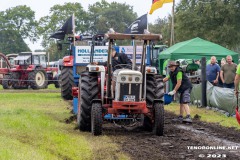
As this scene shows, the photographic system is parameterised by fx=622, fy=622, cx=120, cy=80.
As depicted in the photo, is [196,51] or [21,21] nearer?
[196,51]

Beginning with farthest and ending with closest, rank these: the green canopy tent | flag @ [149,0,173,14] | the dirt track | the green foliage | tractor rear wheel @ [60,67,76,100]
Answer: flag @ [149,0,173,14] < the green canopy tent < tractor rear wheel @ [60,67,76,100] < the green foliage < the dirt track

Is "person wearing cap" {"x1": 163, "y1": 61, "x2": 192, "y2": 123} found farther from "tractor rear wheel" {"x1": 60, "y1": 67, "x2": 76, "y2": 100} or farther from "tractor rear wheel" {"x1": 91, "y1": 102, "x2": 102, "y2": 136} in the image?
"tractor rear wheel" {"x1": 60, "y1": 67, "x2": 76, "y2": 100}

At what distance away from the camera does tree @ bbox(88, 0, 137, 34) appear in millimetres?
102312

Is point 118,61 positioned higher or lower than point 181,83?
Answer: higher

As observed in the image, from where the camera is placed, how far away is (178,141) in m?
11.6

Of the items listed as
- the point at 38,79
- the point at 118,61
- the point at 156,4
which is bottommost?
the point at 38,79

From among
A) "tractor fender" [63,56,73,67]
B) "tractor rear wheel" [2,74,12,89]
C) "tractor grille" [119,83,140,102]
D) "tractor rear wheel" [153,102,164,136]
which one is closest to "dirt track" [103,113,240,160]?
"tractor rear wheel" [153,102,164,136]

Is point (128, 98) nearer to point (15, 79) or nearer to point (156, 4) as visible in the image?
point (156, 4)

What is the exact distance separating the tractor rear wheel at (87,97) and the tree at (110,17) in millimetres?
88345

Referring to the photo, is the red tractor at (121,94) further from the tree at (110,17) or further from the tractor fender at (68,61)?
the tree at (110,17)

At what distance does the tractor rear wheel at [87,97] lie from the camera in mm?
13133

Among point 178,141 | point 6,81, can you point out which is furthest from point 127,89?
point 6,81

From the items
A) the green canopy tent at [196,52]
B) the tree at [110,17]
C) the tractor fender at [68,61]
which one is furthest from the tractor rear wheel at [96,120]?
the tree at [110,17]

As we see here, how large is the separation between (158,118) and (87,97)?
5.27 ft
